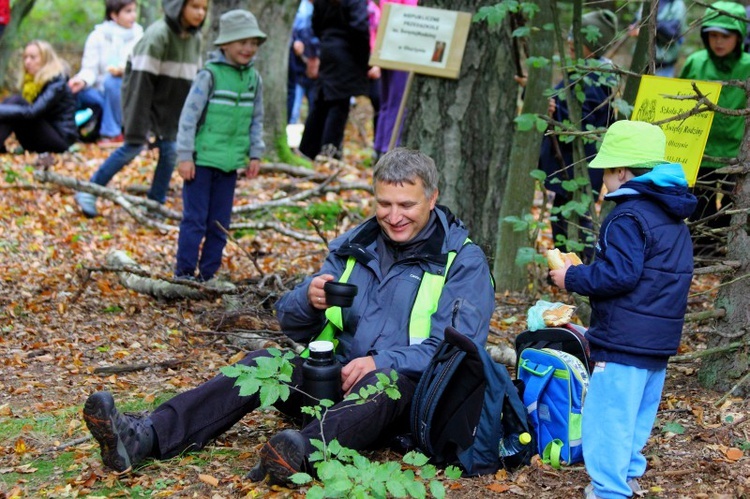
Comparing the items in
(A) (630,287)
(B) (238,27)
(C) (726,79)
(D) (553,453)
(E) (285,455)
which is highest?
(C) (726,79)

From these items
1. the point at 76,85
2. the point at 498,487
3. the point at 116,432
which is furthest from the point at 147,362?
the point at 76,85

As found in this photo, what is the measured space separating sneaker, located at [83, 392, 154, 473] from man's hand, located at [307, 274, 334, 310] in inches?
33.2

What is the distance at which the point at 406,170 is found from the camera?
4.00 metres

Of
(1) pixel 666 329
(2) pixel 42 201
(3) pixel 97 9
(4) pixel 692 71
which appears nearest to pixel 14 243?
(2) pixel 42 201

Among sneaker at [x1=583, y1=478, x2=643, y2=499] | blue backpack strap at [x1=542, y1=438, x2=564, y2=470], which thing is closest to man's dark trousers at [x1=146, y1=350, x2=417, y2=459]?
blue backpack strap at [x1=542, y1=438, x2=564, y2=470]

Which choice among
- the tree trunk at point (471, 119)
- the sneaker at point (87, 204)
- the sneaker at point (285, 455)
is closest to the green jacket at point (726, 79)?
the tree trunk at point (471, 119)

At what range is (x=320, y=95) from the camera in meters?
10.5

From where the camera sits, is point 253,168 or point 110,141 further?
point 110,141

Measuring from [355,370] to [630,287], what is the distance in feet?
3.95

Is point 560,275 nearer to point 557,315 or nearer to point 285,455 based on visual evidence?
point 557,315

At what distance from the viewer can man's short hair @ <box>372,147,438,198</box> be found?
4.00m

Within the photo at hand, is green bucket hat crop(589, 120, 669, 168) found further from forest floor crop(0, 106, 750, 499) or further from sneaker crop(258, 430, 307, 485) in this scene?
sneaker crop(258, 430, 307, 485)

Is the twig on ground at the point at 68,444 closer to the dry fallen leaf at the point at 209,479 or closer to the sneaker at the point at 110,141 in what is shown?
the dry fallen leaf at the point at 209,479

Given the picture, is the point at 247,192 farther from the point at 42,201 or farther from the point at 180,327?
the point at 180,327
